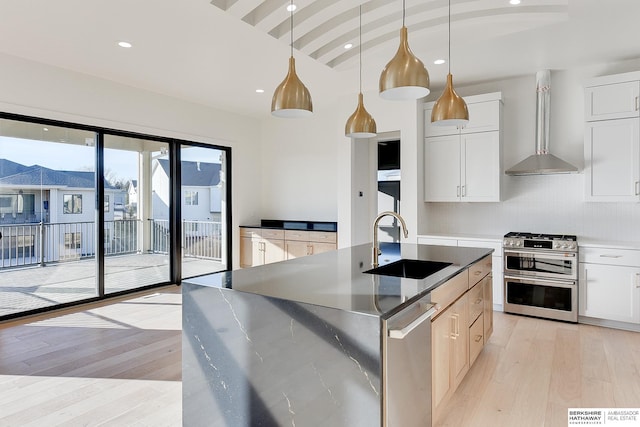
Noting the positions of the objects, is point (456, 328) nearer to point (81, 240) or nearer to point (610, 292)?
point (610, 292)

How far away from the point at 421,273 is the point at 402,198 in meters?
2.48

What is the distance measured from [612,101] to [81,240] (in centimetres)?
614

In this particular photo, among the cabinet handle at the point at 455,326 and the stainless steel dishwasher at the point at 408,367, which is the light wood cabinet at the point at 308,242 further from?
the stainless steel dishwasher at the point at 408,367

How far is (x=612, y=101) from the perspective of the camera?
12.7 feet

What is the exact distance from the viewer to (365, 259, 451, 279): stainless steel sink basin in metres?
2.46

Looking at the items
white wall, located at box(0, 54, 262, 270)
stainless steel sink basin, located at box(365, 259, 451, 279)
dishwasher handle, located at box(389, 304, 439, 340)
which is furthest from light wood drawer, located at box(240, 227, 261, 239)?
dishwasher handle, located at box(389, 304, 439, 340)

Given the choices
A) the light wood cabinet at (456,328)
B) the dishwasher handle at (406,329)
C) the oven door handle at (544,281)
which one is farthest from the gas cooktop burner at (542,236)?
the dishwasher handle at (406,329)

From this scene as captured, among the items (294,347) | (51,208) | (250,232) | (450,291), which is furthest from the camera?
(250,232)

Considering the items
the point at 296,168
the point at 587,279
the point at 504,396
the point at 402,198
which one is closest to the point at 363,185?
the point at 402,198

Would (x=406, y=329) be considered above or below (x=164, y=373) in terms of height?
above

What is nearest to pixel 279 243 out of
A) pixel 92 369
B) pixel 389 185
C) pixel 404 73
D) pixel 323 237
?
pixel 323 237

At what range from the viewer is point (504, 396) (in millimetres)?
2486

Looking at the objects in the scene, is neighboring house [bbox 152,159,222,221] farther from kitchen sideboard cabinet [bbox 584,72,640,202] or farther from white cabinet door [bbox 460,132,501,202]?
kitchen sideboard cabinet [bbox 584,72,640,202]

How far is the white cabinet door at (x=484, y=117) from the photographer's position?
14.7ft
